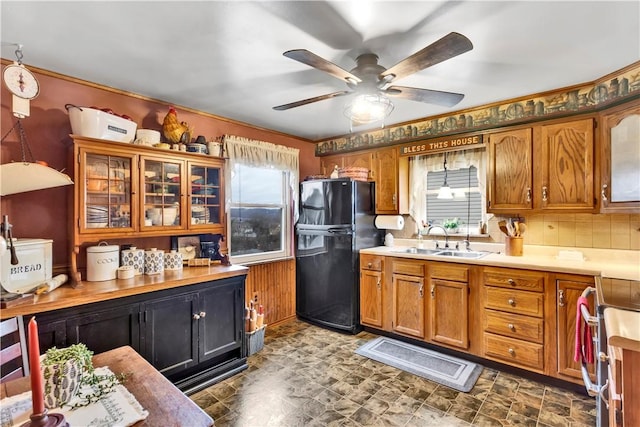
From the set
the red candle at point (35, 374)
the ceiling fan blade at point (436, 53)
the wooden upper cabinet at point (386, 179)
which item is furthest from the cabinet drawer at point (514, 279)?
the red candle at point (35, 374)

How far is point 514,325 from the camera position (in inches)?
102

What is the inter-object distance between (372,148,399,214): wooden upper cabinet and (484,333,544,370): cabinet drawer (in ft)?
5.37

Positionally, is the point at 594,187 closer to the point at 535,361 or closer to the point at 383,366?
the point at 535,361

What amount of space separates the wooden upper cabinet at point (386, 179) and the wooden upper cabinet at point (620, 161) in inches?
71.8

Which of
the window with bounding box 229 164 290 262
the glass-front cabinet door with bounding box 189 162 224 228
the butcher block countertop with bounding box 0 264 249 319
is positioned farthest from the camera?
the window with bounding box 229 164 290 262

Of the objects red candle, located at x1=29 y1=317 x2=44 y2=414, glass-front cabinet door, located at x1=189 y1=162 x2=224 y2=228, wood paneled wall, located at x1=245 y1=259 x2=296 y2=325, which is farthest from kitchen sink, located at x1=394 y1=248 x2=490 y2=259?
red candle, located at x1=29 y1=317 x2=44 y2=414

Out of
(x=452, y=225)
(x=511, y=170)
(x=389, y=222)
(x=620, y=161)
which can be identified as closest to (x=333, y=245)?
(x=389, y=222)

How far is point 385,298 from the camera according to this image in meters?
3.38

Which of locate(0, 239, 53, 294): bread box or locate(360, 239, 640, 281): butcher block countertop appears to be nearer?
locate(0, 239, 53, 294): bread box

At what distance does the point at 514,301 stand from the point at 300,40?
103 inches

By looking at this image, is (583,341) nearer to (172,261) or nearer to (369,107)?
(369,107)

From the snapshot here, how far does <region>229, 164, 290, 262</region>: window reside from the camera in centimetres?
350

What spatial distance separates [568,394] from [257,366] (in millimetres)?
2503

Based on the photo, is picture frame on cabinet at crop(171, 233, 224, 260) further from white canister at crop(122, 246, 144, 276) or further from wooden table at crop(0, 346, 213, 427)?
wooden table at crop(0, 346, 213, 427)
